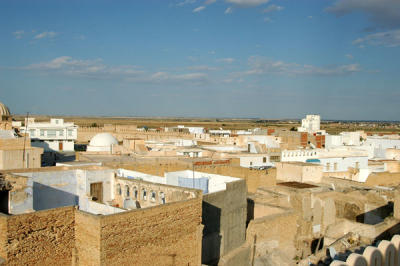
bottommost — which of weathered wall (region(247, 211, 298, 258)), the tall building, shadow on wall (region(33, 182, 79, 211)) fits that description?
weathered wall (region(247, 211, 298, 258))

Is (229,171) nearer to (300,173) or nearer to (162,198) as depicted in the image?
(300,173)

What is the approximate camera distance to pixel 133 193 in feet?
45.3

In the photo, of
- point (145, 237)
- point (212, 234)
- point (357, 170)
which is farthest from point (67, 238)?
point (357, 170)

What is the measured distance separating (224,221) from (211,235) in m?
1.00

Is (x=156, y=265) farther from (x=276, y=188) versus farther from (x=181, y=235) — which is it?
(x=276, y=188)

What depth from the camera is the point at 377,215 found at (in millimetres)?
18828

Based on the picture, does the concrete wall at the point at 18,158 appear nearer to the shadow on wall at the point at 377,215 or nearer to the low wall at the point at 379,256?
the shadow on wall at the point at 377,215

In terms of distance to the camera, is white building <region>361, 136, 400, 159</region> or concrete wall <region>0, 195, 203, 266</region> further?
white building <region>361, 136, 400, 159</region>

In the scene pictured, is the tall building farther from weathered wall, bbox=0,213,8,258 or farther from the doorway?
weathered wall, bbox=0,213,8,258

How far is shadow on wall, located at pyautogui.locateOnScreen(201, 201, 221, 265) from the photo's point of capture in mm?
13066

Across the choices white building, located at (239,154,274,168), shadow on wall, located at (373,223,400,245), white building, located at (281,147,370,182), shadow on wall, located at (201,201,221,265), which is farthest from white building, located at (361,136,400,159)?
shadow on wall, located at (201,201,221,265)

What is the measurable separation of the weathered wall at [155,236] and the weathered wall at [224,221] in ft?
5.05

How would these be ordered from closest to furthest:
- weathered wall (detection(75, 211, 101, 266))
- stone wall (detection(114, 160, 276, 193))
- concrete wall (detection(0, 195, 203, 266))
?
concrete wall (detection(0, 195, 203, 266)), weathered wall (detection(75, 211, 101, 266)), stone wall (detection(114, 160, 276, 193))

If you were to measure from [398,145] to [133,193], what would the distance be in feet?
129
